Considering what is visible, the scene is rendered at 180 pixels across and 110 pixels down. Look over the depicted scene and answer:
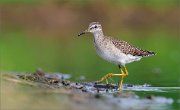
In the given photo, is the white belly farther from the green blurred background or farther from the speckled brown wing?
the green blurred background

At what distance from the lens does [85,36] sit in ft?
151

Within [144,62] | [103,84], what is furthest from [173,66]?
[103,84]

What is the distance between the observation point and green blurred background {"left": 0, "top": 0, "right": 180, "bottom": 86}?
26000 millimetres

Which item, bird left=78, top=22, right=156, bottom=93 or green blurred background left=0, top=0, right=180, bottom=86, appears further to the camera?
green blurred background left=0, top=0, right=180, bottom=86

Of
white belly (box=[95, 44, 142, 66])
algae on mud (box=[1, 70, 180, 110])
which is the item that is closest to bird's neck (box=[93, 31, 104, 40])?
white belly (box=[95, 44, 142, 66])

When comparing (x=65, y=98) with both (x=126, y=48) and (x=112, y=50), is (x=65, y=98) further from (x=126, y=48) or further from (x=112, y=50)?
(x=126, y=48)

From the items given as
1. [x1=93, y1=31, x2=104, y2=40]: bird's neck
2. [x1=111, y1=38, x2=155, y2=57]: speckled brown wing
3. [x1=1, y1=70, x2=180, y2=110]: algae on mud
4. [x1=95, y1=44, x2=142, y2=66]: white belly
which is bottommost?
[x1=1, y1=70, x2=180, y2=110]: algae on mud

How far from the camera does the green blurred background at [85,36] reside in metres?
26.0

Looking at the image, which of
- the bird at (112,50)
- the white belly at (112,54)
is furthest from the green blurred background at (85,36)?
the white belly at (112,54)

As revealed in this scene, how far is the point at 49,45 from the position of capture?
37469 mm

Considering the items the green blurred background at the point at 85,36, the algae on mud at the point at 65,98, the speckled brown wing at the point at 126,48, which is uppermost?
the green blurred background at the point at 85,36

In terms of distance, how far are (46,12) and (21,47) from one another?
48.6 ft

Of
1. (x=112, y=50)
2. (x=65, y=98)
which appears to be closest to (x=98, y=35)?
(x=112, y=50)

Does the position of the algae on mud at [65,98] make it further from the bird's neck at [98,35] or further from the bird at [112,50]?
the bird's neck at [98,35]
